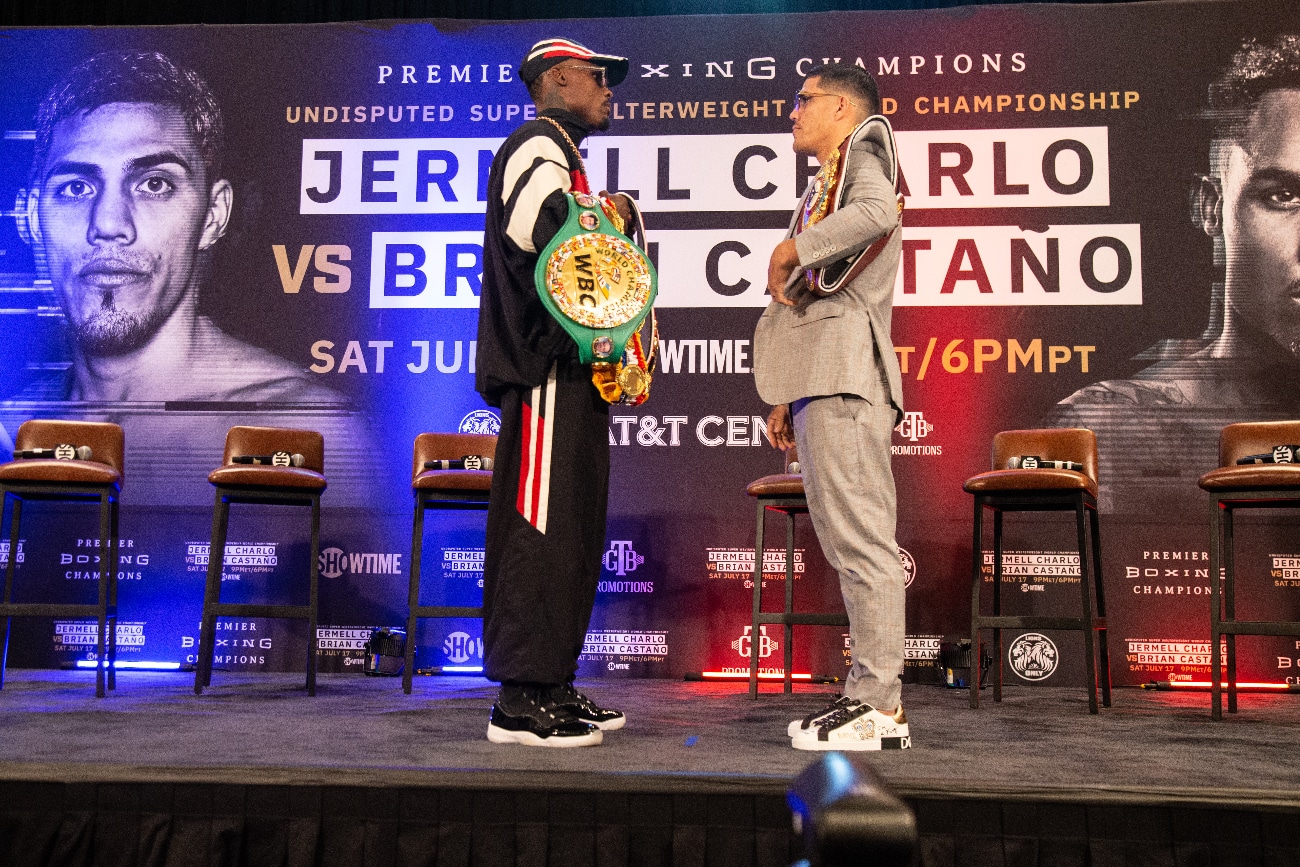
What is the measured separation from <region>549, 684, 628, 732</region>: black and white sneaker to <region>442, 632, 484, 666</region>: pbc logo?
2.12 m

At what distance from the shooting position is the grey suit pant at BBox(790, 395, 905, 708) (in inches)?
101

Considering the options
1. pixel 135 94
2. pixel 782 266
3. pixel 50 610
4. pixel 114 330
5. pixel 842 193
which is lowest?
pixel 50 610

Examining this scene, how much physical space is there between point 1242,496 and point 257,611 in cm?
358

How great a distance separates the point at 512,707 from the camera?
261cm

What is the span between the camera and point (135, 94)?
5.56 meters

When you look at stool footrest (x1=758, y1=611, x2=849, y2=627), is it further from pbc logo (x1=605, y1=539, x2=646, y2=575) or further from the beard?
the beard

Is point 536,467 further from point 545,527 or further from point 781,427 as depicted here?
point 781,427

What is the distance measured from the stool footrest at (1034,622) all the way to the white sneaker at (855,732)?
137 centimetres

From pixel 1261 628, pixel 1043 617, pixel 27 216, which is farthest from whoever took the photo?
pixel 27 216

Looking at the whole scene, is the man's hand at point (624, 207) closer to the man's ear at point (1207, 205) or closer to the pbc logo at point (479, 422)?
the pbc logo at point (479, 422)

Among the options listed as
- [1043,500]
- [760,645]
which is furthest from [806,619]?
[1043,500]

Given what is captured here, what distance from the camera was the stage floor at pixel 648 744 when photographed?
79.5 inches

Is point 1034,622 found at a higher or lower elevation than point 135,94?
lower

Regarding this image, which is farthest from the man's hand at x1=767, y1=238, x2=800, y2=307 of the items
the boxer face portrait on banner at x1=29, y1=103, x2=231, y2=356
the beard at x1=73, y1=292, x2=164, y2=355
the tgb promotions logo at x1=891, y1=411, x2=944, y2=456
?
the beard at x1=73, y1=292, x2=164, y2=355
